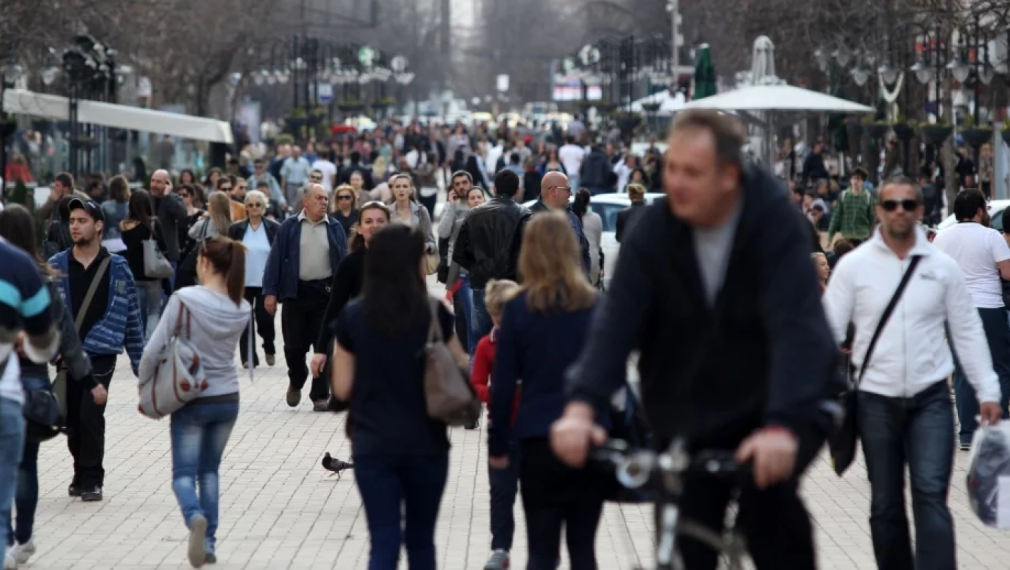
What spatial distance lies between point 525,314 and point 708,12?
1705 inches

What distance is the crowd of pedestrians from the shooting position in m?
4.48

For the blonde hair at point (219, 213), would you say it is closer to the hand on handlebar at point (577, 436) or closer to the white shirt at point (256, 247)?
the white shirt at point (256, 247)

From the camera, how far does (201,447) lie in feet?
28.1

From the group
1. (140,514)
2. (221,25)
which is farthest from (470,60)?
(140,514)

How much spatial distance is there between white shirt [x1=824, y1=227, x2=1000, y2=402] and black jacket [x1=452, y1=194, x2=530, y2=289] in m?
6.11

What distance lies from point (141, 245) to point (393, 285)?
10.5 metres

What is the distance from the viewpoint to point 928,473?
7.06 meters

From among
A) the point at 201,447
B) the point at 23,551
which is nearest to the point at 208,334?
the point at 201,447

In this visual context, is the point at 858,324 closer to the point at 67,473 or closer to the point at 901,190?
the point at 901,190

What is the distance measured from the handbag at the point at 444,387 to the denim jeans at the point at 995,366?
6176 millimetres

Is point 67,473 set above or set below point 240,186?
below

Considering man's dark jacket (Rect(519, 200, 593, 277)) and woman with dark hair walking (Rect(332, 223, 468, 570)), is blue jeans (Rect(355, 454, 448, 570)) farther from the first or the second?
man's dark jacket (Rect(519, 200, 593, 277))

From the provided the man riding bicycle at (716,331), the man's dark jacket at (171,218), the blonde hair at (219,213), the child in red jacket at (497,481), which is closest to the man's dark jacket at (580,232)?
the blonde hair at (219,213)

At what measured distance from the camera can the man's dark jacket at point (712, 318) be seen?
4.45 metres
